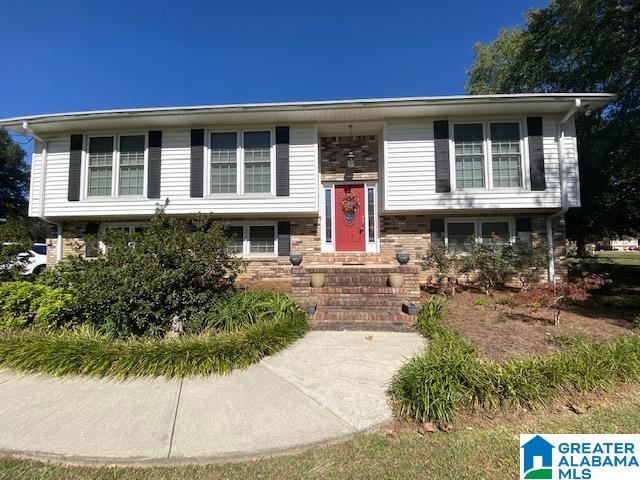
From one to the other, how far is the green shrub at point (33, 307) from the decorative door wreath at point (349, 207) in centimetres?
685

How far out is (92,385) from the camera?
12.0 ft

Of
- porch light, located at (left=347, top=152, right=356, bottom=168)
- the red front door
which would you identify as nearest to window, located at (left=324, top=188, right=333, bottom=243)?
the red front door

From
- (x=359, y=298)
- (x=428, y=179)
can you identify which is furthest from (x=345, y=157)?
(x=359, y=298)

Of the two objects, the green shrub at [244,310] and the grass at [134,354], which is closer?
the grass at [134,354]

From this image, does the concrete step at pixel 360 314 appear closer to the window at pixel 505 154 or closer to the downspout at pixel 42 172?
the window at pixel 505 154

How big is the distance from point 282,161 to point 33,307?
6.34 m

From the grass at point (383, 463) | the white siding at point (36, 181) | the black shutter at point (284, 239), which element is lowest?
the grass at point (383, 463)

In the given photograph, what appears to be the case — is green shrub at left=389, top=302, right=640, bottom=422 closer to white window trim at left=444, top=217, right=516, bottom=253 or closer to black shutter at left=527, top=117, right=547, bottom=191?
white window trim at left=444, top=217, right=516, bottom=253

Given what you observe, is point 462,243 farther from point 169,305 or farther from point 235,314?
point 169,305

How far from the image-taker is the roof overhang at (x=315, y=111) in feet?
27.7

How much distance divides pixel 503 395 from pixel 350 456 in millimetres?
1700

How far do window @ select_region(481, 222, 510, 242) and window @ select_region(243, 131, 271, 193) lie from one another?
634 centimetres

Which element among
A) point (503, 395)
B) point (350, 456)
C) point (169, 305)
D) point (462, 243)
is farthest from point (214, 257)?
point (462, 243)

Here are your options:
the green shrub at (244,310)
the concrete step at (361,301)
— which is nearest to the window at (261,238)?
the green shrub at (244,310)
